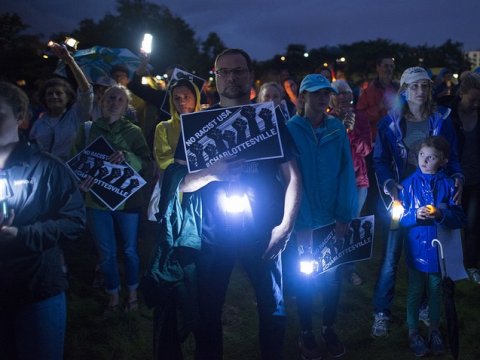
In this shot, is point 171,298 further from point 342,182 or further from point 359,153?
point 359,153

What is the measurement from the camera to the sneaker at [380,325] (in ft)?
12.4

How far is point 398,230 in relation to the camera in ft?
12.0

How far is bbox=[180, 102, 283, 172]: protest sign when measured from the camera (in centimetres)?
255

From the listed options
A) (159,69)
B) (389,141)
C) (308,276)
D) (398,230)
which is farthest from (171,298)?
(159,69)

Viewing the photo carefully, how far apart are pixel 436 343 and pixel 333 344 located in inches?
33.4

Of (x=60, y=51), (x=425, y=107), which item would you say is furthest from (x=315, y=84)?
(x=60, y=51)

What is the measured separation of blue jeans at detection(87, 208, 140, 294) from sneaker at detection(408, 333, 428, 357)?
269 centimetres

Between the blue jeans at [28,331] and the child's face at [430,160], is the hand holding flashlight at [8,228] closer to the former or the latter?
the blue jeans at [28,331]

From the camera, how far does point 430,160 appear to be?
3361mm

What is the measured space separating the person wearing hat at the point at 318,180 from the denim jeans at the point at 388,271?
0.51 metres

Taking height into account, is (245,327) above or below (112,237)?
below

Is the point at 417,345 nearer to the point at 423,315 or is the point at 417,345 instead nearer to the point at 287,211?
the point at 423,315

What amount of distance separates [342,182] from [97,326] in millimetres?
2768

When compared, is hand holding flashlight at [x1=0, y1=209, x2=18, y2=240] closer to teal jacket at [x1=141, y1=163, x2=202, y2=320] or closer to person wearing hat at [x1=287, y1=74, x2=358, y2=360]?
teal jacket at [x1=141, y1=163, x2=202, y2=320]
